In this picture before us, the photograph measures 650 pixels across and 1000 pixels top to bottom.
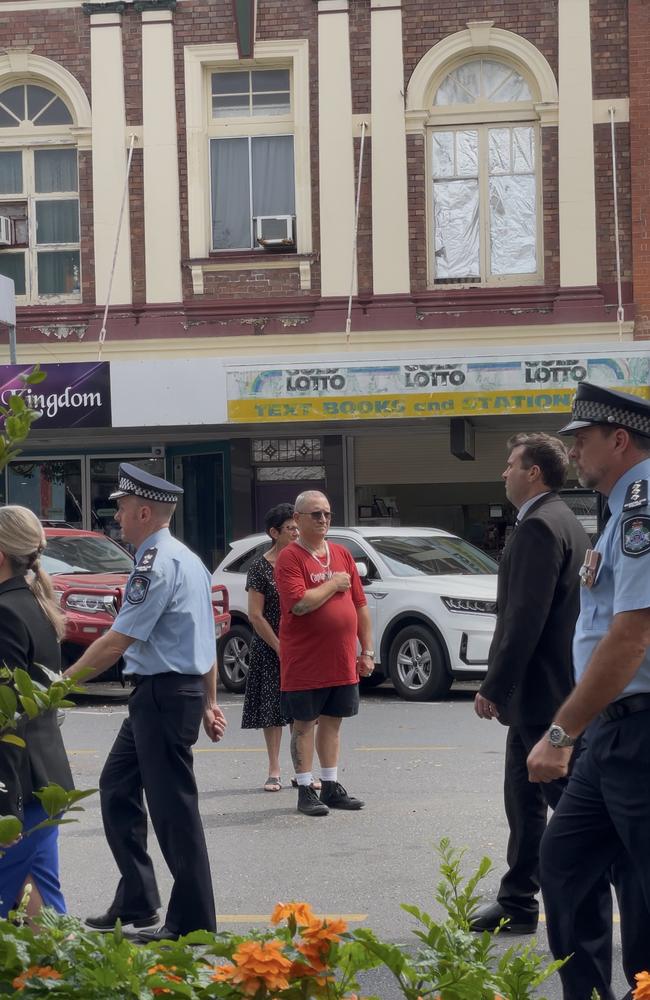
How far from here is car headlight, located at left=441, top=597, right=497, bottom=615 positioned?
1445cm

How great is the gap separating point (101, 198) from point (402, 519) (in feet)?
20.5

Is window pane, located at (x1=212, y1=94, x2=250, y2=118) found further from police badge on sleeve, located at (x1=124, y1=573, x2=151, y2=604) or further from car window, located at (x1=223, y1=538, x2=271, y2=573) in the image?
police badge on sleeve, located at (x1=124, y1=573, x2=151, y2=604)

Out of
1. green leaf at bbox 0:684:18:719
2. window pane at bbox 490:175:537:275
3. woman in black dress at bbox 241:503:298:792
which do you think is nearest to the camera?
green leaf at bbox 0:684:18:719

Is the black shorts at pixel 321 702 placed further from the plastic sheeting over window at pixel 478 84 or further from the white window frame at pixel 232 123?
the plastic sheeting over window at pixel 478 84

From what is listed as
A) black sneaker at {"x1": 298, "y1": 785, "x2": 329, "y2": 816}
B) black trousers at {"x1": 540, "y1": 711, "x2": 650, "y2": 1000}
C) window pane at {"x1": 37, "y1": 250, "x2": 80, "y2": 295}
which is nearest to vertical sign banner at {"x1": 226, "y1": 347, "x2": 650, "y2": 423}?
window pane at {"x1": 37, "y1": 250, "x2": 80, "y2": 295}

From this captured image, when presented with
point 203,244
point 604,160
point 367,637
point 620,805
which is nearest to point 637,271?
point 604,160

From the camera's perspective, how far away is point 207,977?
2.76 meters

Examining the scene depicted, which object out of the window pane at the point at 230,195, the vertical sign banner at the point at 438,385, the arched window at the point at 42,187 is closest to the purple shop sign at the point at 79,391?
the vertical sign banner at the point at 438,385

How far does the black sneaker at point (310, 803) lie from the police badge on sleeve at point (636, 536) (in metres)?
5.09

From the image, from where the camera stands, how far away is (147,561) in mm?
5910

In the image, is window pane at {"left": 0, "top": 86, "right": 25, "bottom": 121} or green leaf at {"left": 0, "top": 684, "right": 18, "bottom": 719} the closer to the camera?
green leaf at {"left": 0, "top": 684, "right": 18, "bottom": 719}

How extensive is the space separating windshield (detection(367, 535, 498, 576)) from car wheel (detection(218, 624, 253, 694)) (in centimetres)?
166

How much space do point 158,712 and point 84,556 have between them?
10970 millimetres

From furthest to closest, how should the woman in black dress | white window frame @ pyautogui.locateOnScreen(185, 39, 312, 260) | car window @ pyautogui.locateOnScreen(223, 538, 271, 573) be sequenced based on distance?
white window frame @ pyautogui.locateOnScreen(185, 39, 312, 260) < car window @ pyautogui.locateOnScreen(223, 538, 271, 573) < the woman in black dress
